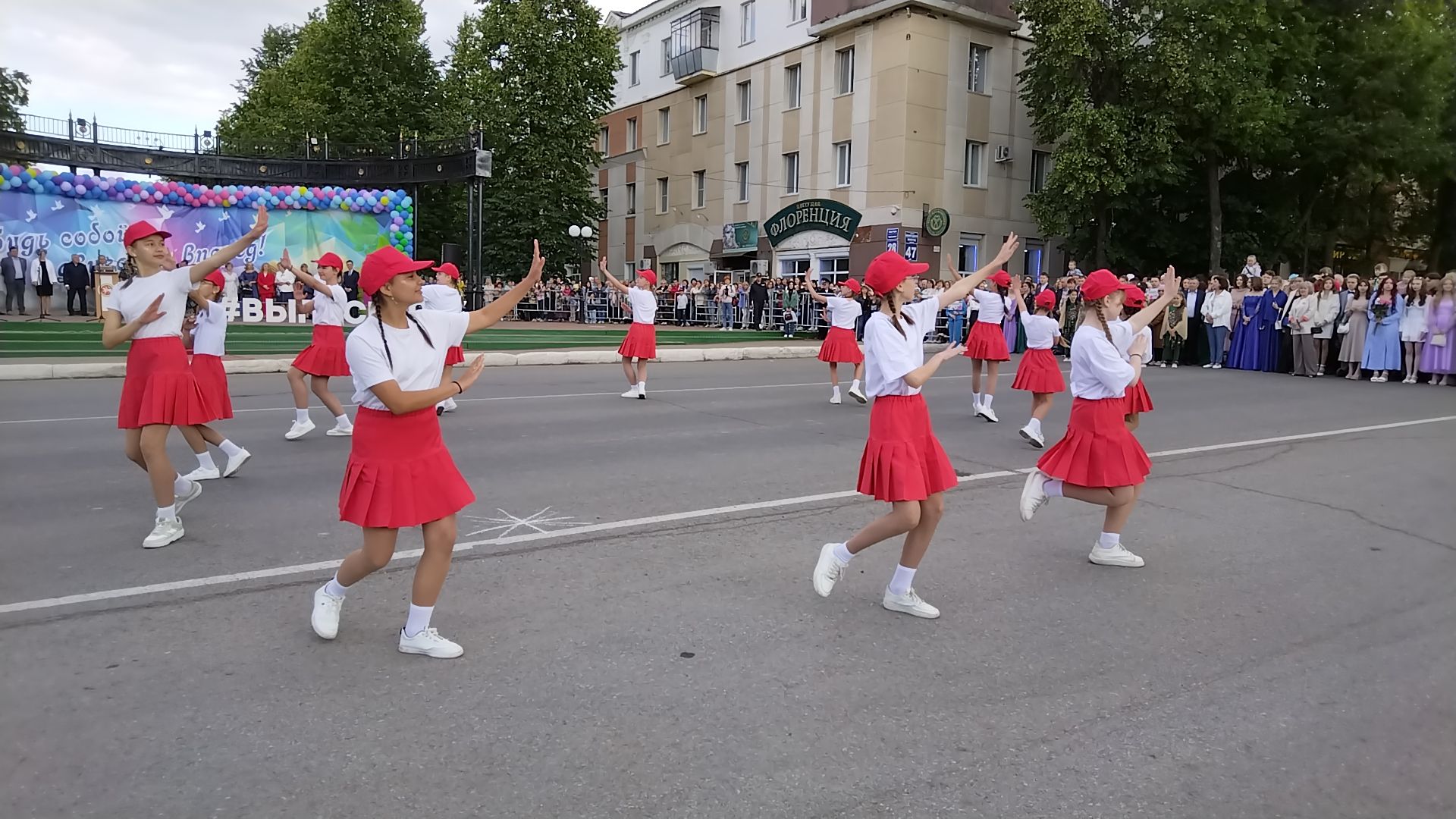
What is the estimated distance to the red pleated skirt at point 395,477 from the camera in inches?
157

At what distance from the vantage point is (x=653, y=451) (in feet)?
30.0

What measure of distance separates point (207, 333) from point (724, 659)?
552 cm

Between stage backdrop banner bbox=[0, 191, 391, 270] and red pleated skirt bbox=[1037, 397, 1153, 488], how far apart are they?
2659cm

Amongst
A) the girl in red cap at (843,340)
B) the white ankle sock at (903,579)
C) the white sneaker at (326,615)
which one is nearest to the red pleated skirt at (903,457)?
the white ankle sock at (903,579)

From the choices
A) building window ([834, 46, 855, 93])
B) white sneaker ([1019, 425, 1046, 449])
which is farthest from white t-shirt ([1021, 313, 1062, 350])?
building window ([834, 46, 855, 93])

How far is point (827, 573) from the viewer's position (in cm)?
505

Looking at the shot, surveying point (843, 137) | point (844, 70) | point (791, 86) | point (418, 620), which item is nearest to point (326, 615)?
point (418, 620)

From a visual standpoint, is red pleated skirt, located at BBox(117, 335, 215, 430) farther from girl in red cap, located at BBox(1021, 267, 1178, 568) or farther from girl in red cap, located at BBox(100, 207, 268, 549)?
girl in red cap, located at BBox(1021, 267, 1178, 568)

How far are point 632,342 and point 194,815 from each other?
10.7m

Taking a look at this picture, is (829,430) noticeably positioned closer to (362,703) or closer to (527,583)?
(527,583)

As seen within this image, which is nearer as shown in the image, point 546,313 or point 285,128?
point 546,313

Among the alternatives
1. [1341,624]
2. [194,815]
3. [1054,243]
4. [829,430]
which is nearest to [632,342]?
[829,430]

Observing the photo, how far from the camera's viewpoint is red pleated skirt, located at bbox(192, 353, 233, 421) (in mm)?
7047

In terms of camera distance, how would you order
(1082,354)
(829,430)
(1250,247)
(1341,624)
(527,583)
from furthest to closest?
(1250,247) < (829,430) < (1082,354) < (527,583) < (1341,624)
